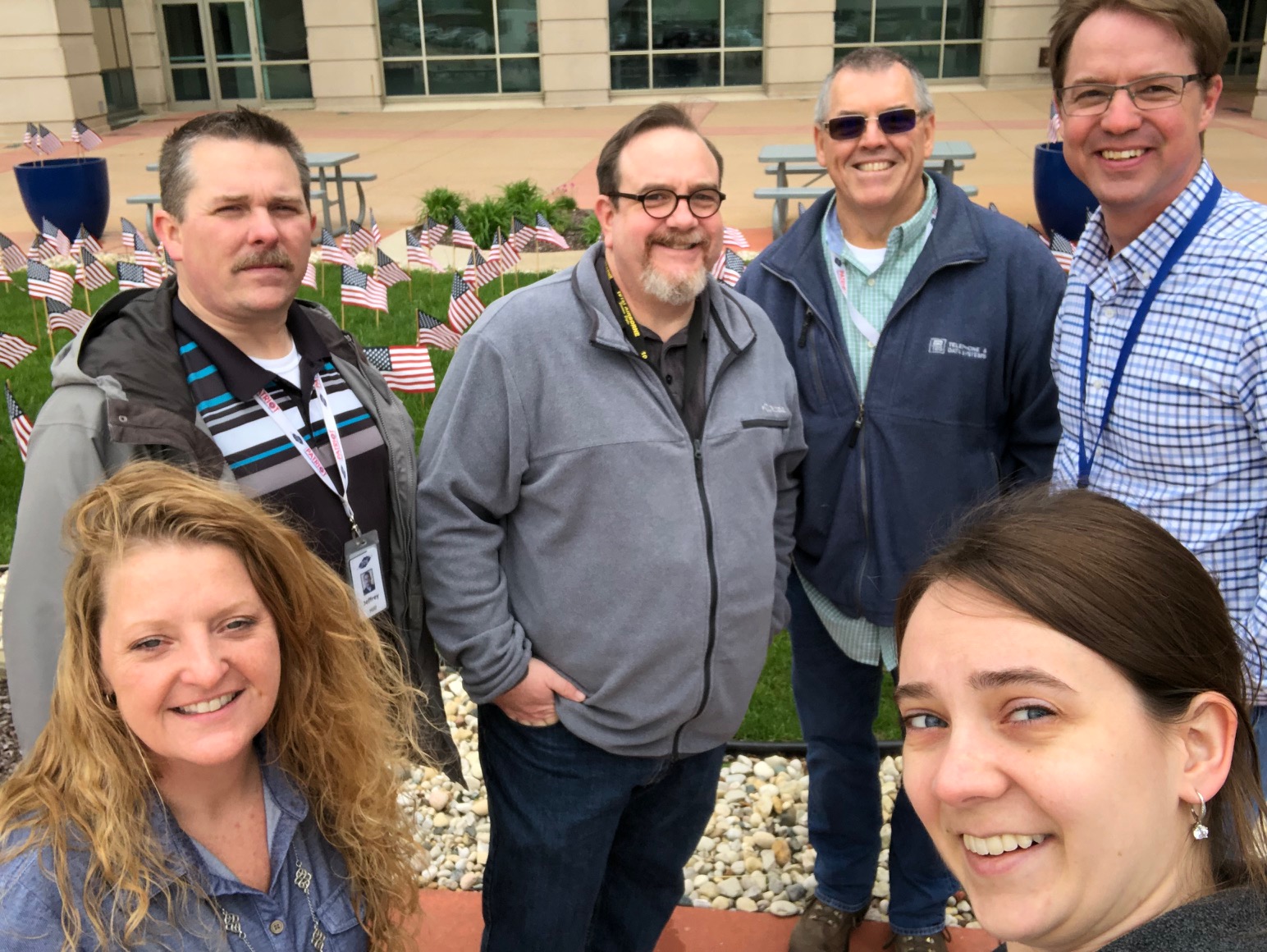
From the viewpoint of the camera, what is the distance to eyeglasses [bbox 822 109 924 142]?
3316 millimetres

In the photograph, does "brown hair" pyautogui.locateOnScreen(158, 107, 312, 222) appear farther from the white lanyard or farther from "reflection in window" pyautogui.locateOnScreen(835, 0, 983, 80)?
"reflection in window" pyautogui.locateOnScreen(835, 0, 983, 80)

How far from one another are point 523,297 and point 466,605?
2.62 feet

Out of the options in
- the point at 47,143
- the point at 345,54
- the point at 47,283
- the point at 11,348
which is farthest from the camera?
the point at 345,54

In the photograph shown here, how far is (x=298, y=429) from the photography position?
2.91m

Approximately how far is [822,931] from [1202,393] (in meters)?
2.13

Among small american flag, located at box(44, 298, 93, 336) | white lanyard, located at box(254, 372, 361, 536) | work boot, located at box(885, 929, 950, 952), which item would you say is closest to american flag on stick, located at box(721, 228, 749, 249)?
small american flag, located at box(44, 298, 93, 336)

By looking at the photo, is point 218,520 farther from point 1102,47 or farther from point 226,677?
point 1102,47

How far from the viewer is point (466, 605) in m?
2.97

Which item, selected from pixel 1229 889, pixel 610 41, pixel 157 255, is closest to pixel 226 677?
pixel 1229 889

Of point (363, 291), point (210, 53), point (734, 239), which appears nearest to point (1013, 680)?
point (734, 239)

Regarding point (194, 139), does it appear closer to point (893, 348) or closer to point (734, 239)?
point (893, 348)

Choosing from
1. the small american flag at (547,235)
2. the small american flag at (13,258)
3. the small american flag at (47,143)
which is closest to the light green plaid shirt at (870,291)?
the small american flag at (547,235)

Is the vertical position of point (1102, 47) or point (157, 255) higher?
point (1102, 47)

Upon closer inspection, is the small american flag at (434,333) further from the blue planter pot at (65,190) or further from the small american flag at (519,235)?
the blue planter pot at (65,190)
